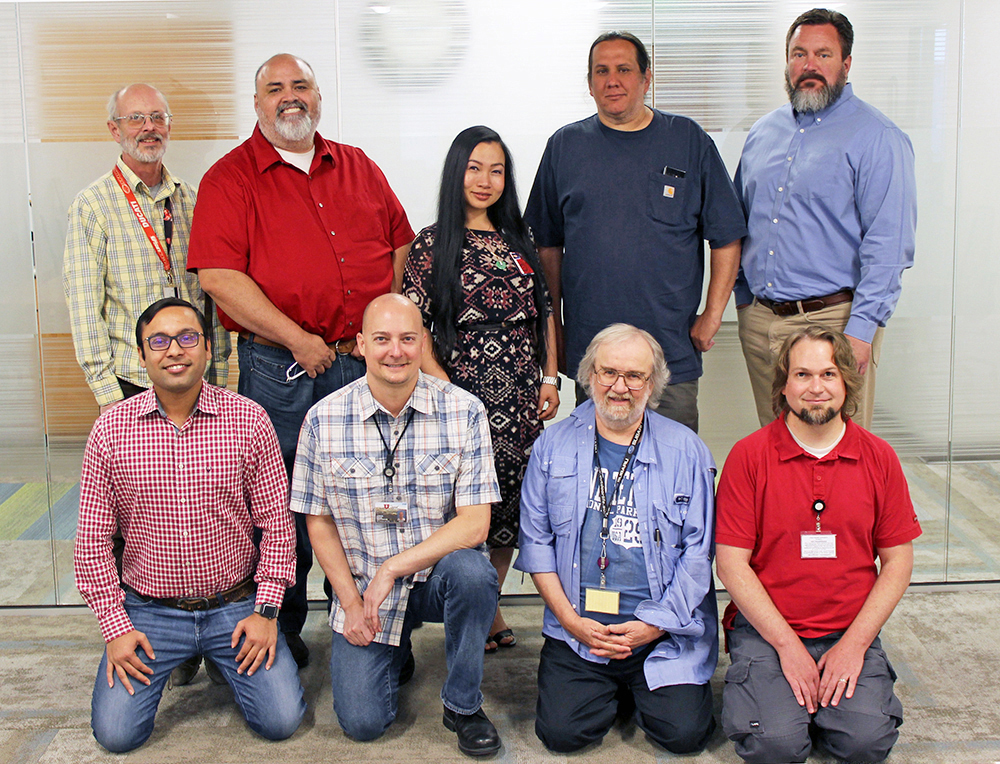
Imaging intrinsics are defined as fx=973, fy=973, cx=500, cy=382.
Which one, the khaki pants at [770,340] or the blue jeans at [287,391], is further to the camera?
the khaki pants at [770,340]

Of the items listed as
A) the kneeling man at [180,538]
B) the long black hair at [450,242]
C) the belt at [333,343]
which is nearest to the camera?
the kneeling man at [180,538]

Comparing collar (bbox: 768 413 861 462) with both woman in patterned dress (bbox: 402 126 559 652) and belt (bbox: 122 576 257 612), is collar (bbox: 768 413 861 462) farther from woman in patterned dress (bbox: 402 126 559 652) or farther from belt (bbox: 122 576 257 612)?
belt (bbox: 122 576 257 612)

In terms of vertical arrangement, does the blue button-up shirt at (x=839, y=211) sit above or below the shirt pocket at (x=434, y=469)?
above

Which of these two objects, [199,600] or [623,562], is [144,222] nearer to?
[199,600]

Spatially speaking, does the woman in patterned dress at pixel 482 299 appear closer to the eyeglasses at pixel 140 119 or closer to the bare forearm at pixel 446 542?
the bare forearm at pixel 446 542

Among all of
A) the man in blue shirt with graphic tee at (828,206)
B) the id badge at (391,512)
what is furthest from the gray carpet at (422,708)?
the man in blue shirt with graphic tee at (828,206)

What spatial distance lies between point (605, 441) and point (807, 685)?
0.81m

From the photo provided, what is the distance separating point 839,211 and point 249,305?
1831 mm

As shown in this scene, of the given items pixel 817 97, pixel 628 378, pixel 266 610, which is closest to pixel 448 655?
pixel 266 610

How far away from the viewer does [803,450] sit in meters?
2.55

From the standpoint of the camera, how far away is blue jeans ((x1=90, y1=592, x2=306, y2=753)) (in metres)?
2.55

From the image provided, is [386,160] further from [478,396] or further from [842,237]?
[842,237]

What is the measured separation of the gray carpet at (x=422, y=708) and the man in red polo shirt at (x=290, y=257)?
15.4 inches

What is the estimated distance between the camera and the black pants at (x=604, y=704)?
2521mm
